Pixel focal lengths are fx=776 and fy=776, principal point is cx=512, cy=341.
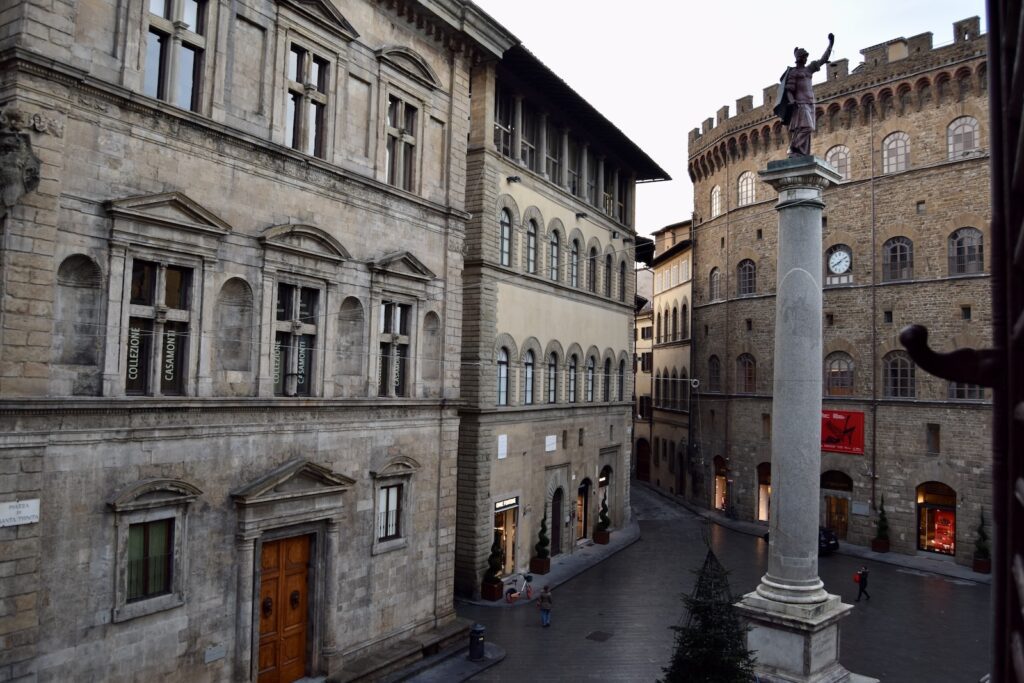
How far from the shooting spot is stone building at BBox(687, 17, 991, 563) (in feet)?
107

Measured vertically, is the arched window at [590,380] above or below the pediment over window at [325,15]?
below

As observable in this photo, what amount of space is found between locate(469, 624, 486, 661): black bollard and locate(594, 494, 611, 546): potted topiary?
1473cm

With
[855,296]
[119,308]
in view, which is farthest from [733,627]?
[855,296]

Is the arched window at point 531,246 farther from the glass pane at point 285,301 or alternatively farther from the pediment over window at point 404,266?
the glass pane at point 285,301

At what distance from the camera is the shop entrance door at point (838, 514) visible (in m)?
36.2

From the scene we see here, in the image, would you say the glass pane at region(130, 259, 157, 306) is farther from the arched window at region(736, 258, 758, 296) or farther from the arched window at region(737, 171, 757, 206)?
the arched window at region(737, 171, 757, 206)

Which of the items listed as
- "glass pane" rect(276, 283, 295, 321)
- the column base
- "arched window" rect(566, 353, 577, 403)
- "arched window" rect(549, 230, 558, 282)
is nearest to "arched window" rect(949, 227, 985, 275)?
"arched window" rect(566, 353, 577, 403)

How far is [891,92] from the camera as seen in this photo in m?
34.8

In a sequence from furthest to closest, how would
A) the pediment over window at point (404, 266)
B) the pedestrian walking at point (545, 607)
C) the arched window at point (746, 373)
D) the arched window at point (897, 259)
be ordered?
the arched window at point (746, 373) → the arched window at point (897, 259) → the pedestrian walking at point (545, 607) → the pediment over window at point (404, 266)

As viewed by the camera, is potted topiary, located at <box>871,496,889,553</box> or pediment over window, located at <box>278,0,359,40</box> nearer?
pediment over window, located at <box>278,0,359,40</box>

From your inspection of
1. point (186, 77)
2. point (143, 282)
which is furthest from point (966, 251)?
point (143, 282)

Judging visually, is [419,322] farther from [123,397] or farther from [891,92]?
[891,92]

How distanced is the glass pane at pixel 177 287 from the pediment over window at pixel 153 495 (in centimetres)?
318

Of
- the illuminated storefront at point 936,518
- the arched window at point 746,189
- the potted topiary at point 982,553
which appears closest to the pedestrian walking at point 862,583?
the potted topiary at point 982,553
